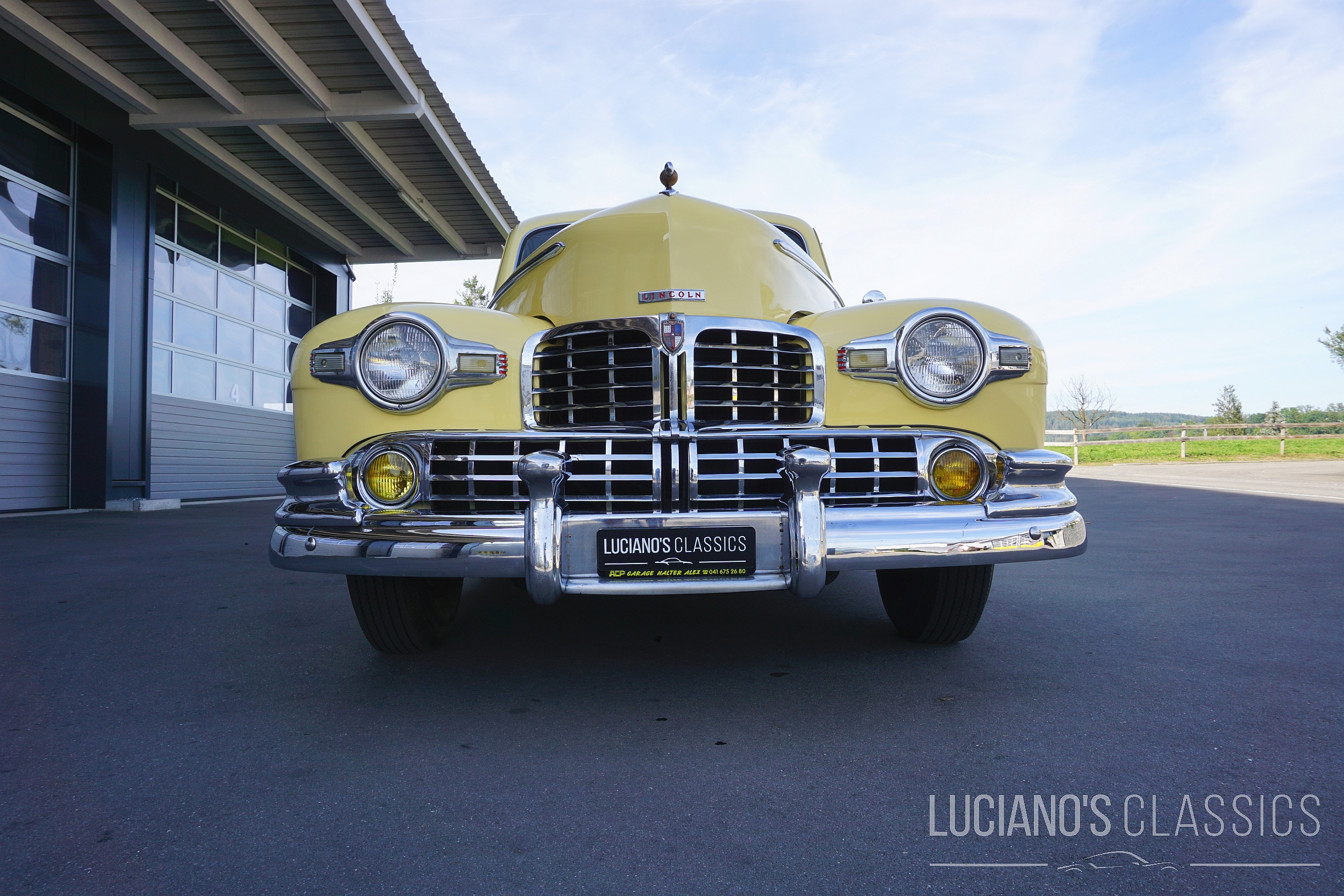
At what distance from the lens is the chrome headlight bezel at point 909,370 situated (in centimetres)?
224

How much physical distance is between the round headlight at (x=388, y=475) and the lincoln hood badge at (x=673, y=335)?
854mm

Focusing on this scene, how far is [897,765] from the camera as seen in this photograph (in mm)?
1728

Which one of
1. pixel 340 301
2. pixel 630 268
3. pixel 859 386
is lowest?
pixel 859 386

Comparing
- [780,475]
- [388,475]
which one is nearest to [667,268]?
[780,475]

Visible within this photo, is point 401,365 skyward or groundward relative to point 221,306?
groundward

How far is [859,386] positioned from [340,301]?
1285 centimetres

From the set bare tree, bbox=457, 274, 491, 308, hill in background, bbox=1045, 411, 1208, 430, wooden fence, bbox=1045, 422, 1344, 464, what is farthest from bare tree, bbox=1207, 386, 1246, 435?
bare tree, bbox=457, 274, 491, 308

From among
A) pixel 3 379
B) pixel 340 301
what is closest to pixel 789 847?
pixel 3 379

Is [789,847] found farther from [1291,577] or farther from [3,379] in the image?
[3,379]

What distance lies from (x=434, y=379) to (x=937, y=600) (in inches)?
72.0

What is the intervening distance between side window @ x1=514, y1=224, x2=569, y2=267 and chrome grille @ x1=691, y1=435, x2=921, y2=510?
213cm

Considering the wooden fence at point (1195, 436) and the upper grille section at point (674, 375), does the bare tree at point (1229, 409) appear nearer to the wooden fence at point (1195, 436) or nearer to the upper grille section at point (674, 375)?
the wooden fence at point (1195, 436)

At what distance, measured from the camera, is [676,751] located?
182 cm

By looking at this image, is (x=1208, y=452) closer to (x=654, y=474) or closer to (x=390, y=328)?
(x=654, y=474)
